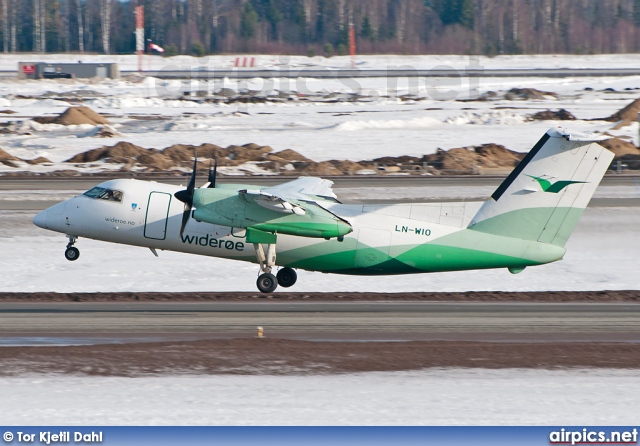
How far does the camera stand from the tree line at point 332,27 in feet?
497

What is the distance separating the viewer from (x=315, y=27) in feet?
518

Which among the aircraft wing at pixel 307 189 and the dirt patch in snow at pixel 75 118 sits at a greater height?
the aircraft wing at pixel 307 189

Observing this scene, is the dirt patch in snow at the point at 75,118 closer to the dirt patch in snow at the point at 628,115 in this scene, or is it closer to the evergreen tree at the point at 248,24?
the dirt patch in snow at the point at 628,115

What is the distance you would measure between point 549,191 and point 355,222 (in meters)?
5.35

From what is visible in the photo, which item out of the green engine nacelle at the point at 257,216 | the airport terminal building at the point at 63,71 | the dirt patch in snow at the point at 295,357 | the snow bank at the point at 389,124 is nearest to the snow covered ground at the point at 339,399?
the dirt patch in snow at the point at 295,357

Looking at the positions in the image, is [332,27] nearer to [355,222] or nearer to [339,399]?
[355,222]

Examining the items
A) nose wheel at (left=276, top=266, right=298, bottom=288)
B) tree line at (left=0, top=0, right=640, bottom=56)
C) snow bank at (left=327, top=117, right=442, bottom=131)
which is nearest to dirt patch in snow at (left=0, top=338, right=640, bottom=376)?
nose wheel at (left=276, top=266, right=298, bottom=288)

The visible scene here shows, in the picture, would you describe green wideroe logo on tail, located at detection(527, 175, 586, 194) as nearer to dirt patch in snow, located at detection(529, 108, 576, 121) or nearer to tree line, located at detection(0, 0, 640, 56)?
dirt patch in snow, located at detection(529, 108, 576, 121)

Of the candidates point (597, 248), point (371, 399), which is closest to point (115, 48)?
point (597, 248)

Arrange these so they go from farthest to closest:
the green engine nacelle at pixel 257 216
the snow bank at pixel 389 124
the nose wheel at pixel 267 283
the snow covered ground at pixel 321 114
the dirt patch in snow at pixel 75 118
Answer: the dirt patch in snow at pixel 75 118 → the snow bank at pixel 389 124 → the snow covered ground at pixel 321 114 → the nose wheel at pixel 267 283 → the green engine nacelle at pixel 257 216

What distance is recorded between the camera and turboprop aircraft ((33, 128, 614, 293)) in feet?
→ 75.7

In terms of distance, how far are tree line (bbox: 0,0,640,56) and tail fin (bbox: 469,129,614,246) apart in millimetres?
125245

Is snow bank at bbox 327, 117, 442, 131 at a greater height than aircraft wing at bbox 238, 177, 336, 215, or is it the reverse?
aircraft wing at bbox 238, 177, 336, 215

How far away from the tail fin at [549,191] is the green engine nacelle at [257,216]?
160 inches
